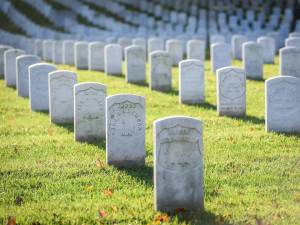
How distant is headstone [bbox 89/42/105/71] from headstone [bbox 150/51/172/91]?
17.2 ft

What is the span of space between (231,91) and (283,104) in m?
1.98

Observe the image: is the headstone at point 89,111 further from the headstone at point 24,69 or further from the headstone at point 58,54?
the headstone at point 58,54

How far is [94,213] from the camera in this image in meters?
8.12

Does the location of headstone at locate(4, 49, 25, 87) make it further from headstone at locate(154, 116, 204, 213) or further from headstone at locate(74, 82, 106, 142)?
headstone at locate(154, 116, 204, 213)

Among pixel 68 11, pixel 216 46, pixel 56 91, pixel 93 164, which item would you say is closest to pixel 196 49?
pixel 216 46

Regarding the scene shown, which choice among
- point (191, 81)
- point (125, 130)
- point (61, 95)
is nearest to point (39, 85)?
point (61, 95)

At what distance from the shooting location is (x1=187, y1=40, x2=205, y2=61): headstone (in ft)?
77.7

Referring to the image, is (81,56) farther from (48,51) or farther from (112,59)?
(48,51)

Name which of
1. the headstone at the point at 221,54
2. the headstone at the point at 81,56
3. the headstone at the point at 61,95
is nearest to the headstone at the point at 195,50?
the headstone at the point at 221,54

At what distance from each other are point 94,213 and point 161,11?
125 ft

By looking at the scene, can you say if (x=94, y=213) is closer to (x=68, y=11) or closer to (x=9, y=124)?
(x=9, y=124)

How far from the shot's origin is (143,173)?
9945 millimetres

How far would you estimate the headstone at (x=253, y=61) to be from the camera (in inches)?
795

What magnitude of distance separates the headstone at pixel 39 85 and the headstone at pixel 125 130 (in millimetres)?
5502
